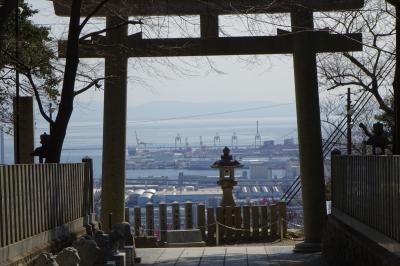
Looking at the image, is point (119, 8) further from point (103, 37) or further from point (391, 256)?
point (391, 256)

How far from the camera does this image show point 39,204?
11.7m

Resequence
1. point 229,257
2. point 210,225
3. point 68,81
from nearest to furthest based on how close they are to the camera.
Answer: point 68,81 → point 229,257 → point 210,225

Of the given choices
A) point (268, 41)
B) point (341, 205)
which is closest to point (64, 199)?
point (341, 205)

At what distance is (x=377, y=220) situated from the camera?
1055 centimetres

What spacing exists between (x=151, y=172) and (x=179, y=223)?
30.4 meters

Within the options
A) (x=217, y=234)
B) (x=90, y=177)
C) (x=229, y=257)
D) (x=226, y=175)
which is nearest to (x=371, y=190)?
(x=229, y=257)

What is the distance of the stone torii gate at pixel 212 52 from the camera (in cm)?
1927

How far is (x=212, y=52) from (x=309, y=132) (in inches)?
126

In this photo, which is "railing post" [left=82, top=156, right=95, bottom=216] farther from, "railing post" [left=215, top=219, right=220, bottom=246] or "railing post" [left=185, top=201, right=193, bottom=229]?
"railing post" [left=185, top=201, right=193, bottom=229]

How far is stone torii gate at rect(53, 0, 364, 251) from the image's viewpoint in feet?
63.2

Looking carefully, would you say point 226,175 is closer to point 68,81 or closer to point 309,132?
point 309,132

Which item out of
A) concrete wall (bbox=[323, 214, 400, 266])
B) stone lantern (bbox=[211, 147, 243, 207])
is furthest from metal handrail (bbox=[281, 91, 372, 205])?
concrete wall (bbox=[323, 214, 400, 266])

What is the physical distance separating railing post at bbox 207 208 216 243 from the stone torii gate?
4.50 metres

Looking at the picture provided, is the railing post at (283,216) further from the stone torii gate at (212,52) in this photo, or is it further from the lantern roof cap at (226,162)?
the stone torii gate at (212,52)
